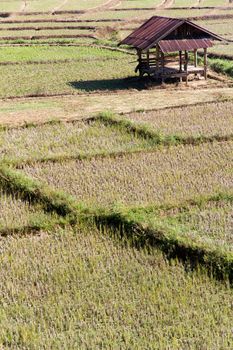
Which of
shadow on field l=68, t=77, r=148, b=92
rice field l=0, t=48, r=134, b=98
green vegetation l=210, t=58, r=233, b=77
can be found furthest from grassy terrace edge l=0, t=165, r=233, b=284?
green vegetation l=210, t=58, r=233, b=77

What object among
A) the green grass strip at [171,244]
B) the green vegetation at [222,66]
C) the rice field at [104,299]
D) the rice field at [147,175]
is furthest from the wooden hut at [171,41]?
the rice field at [104,299]

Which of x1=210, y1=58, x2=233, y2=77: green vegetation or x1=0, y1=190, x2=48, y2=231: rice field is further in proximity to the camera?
x1=210, y1=58, x2=233, y2=77: green vegetation

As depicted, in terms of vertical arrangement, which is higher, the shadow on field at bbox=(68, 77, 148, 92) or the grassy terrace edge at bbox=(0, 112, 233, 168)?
the shadow on field at bbox=(68, 77, 148, 92)

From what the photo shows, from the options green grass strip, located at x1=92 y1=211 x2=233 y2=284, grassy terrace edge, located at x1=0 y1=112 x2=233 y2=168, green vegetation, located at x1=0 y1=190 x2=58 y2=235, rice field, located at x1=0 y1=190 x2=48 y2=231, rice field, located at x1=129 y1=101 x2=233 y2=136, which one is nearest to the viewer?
green grass strip, located at x1=92 y1=211 x2=233 y2=284

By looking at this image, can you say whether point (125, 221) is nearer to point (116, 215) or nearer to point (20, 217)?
point (116, 215)

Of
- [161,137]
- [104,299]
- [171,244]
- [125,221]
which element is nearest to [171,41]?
[161,137]

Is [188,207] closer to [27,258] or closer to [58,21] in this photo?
[27,258]

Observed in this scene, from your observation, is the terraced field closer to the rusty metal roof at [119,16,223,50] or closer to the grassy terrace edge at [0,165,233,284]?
the grassy terrace edge at [0,165,233,284]

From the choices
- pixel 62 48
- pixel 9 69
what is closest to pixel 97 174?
pixel 9 69
